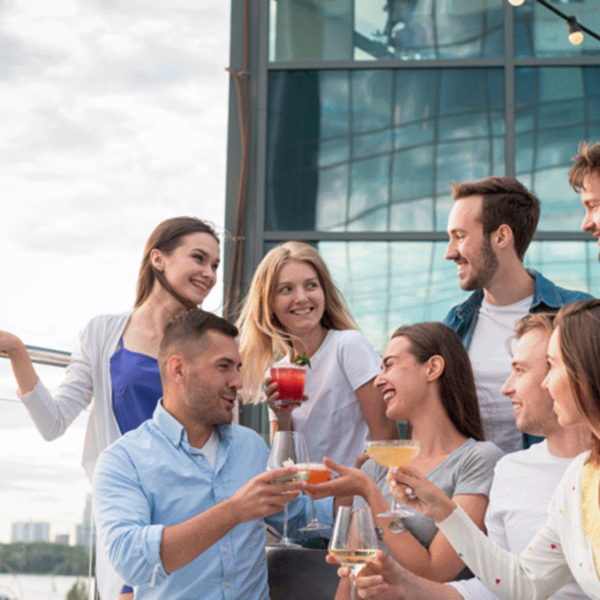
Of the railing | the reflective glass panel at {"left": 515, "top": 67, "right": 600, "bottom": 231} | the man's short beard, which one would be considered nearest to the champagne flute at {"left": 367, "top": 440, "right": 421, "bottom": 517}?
the man's short beard

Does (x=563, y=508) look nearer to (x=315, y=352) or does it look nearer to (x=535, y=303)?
(x=535, y=303)

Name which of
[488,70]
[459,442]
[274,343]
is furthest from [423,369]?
[488,70]

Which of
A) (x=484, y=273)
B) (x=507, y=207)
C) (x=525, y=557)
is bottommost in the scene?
(x=525, y=557)

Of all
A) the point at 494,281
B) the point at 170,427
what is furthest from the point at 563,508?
the point at 494,281

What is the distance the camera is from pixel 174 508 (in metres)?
2.47

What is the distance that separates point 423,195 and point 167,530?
395 centimetres

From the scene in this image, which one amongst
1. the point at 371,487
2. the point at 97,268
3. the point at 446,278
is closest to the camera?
the point at 371,487

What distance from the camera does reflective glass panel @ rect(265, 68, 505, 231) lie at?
569 centimetres

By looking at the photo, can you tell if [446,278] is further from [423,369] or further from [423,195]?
[423,369]

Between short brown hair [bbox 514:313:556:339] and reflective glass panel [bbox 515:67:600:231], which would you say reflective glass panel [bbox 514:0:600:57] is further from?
short brown hair [bbox 514:313:556:339]

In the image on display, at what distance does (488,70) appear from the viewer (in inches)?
226

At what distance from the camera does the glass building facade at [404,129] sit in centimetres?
559

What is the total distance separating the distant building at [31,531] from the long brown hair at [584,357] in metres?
2.36

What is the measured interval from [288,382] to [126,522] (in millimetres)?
888
